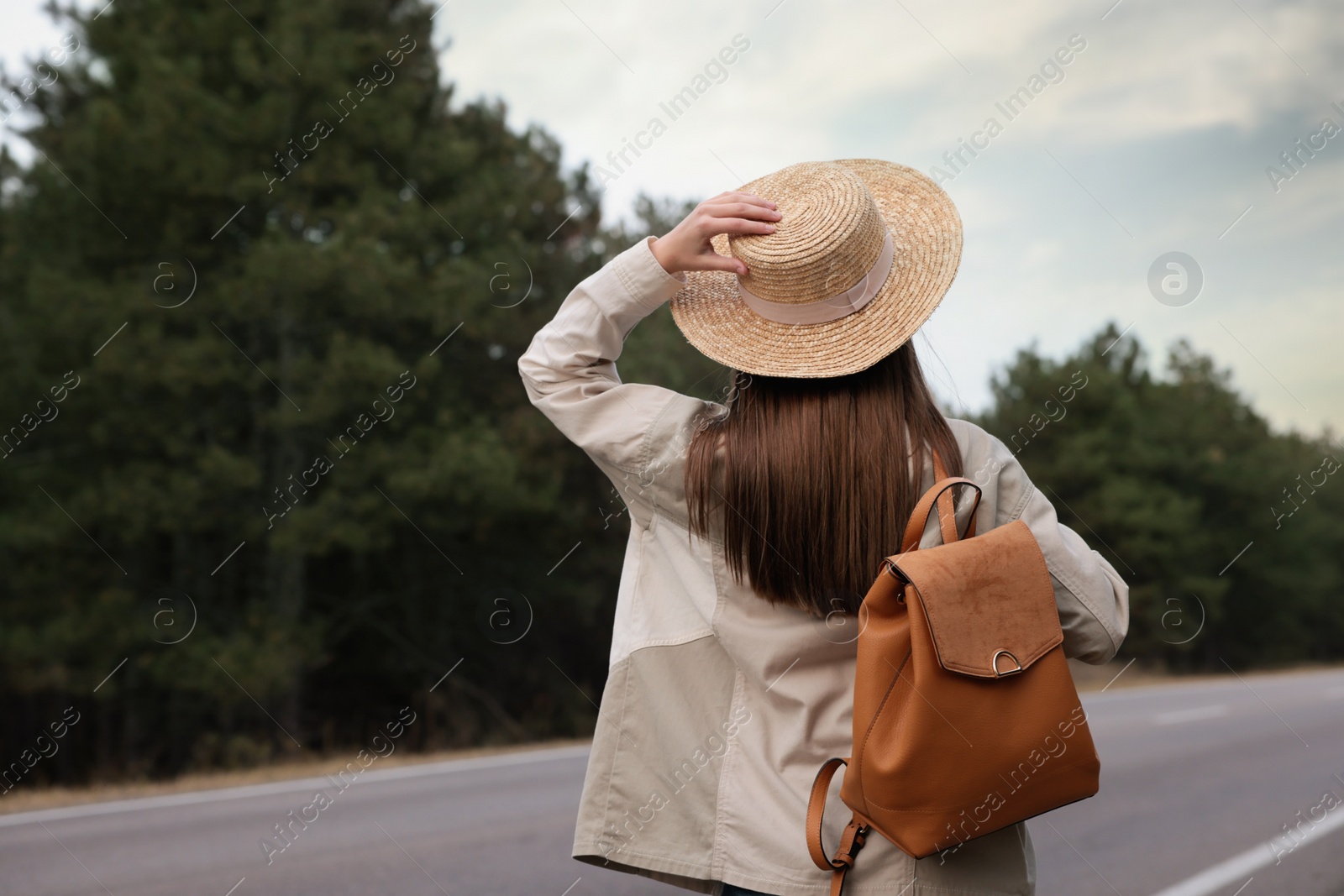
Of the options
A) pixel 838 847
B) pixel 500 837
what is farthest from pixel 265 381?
pixel 838 847

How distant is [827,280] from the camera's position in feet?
4.85

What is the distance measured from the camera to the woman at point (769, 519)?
135 cm

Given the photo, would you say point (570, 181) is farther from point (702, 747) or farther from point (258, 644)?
point (702, 747)

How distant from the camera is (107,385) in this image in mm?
11281

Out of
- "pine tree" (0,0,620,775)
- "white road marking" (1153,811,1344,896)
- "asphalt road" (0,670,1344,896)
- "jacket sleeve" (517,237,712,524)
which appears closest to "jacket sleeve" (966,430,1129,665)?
"jacket sleeve" (517,237,712,524)

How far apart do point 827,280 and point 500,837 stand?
4.69 meters

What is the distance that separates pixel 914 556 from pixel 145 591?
1277cm

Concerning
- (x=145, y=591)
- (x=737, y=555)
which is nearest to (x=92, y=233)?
(x=145, y=591)

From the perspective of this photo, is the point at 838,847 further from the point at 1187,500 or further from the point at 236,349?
the point at 1187,500

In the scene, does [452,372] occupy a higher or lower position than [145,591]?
higher

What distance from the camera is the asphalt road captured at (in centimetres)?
462

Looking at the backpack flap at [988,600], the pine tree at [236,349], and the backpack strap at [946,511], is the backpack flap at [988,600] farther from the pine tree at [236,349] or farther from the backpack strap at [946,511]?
the pine tree at [236,349]

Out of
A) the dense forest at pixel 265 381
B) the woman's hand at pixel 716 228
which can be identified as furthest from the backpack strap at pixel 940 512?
the dense forest at pixel 265 381

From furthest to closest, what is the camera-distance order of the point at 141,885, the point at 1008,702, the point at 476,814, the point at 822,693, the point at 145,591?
the point at 145,591 < the point at 476,814 < the point at 141,885 < the point at 822,693 < the point at 1008,702
